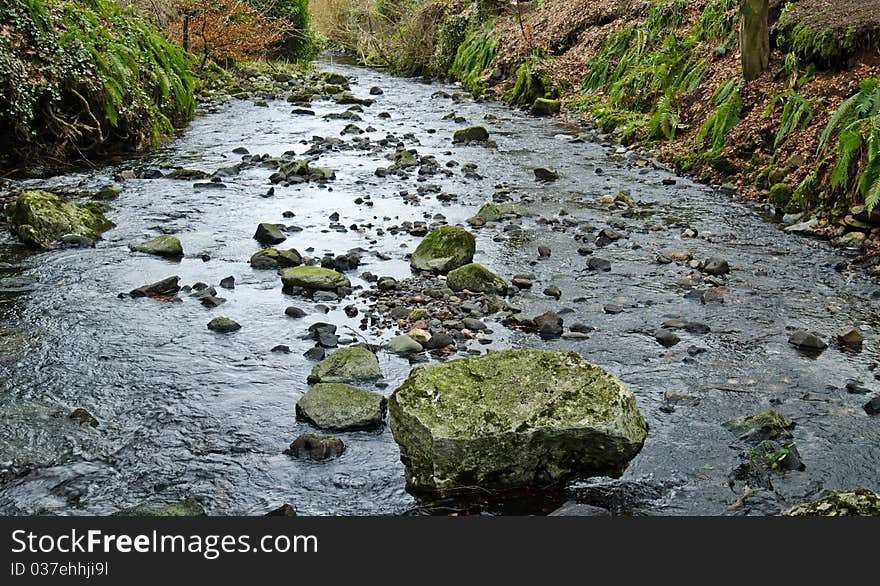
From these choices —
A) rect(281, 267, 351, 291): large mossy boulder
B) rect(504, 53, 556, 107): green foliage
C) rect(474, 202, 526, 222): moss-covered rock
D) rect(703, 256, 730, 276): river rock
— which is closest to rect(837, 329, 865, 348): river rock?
rect(703, 256, 730, 276): river rock

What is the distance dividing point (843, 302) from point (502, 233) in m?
3.56

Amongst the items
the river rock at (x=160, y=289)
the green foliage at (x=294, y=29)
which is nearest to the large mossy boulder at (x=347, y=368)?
the river rock at (x=160, y=289)

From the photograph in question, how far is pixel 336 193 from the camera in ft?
36.0

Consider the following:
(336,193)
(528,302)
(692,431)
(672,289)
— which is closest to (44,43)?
(336,193)

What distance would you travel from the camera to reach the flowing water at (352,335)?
4.16 meters

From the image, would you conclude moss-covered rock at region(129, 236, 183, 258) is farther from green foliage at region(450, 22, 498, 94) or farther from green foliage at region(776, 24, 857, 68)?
green foliage at region(450, 22, 498, 94)

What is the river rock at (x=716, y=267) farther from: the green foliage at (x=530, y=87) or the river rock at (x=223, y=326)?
the green foliage at (x=530, y=87)

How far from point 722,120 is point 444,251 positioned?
599 centimetres

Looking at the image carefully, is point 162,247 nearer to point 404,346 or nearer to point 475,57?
point 404,346

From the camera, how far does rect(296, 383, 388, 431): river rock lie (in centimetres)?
473

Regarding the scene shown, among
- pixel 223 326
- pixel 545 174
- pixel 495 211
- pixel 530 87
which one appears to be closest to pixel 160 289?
pixel 223 326

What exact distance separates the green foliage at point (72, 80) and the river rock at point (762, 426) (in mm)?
9036

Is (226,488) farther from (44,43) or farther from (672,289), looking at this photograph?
(44,43)

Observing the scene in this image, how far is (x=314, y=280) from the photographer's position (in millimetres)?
7098
